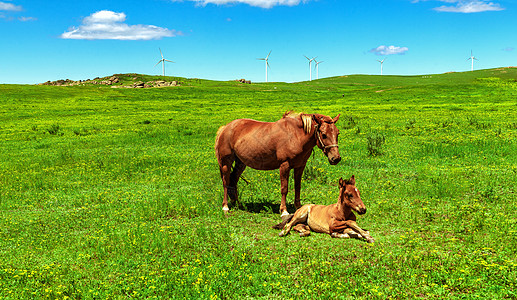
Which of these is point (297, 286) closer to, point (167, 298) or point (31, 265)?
point (167, 298)

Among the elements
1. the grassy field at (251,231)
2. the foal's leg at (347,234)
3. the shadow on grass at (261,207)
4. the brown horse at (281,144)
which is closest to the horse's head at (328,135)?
the brown horse at (281,144)

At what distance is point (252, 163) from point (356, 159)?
30.9 feet

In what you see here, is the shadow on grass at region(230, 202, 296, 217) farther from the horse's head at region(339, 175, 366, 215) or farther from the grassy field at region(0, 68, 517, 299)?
the horse's head at region(339, 175, 366, 215)

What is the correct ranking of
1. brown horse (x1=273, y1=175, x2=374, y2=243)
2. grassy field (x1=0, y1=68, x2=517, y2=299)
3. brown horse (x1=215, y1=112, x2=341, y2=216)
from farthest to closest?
brown horse (x1=215, y1=112, x2=341, y2=216) < brown horse (x1=273, y1=175, x2=374, y2=243) < grassy field (x1=0, y1=68, x2=517, y2=299)

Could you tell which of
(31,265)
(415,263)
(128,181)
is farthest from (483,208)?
(128,181)

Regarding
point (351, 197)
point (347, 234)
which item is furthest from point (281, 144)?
point (347, 234)

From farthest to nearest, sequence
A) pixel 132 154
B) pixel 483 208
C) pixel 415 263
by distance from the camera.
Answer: pixel 132 154 → pixel 483 208 → pixel 415 263

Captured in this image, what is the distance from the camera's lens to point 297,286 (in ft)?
23.3

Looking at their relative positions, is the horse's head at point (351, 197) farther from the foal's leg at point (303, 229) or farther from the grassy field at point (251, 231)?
the foal's leg at point (303, 229)

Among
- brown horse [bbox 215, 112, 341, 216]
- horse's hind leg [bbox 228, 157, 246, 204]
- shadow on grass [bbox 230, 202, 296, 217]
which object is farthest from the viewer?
horse's hind leg [bbox 228, 157, 246, 204]

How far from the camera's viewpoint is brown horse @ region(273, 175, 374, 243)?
8.45 meters

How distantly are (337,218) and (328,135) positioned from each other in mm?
2185

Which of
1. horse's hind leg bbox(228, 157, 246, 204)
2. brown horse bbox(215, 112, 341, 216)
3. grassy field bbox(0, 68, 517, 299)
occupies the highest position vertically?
brown horse bbox(215, 112, 341, 216)

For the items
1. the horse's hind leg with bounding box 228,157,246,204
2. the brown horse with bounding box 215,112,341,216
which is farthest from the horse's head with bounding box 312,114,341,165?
the horse's hind leg with bounding box 228,157,246,204
